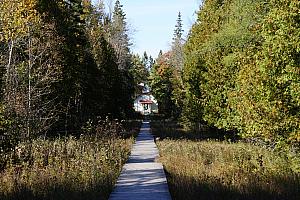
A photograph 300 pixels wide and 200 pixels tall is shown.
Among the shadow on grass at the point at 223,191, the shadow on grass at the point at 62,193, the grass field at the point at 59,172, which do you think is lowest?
the shadow on grass at the point at 223,191

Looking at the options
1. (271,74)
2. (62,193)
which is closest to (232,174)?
(271,74)

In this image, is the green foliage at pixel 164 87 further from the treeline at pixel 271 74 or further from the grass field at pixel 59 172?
the grass field at pixel 59 172

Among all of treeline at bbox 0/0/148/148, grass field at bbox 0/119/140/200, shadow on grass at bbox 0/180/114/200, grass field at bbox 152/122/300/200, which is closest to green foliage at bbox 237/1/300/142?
grass field at bbox 152/122/300/200

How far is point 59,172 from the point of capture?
12.4 m

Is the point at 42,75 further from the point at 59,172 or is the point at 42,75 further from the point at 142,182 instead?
the point at 142,182

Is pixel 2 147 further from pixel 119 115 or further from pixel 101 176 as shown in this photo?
pixel 119 115

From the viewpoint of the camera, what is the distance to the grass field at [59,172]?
9828 millimetres

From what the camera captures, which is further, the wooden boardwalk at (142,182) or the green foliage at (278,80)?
the green foliage at (278,80)

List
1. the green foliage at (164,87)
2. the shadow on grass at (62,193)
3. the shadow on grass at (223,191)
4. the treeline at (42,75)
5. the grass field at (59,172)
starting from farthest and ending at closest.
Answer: the green foliage at (164,87), the treeline at (42,75), the grass field at (59,172), the shadow on grass at (223,191), the shadow on grass at (62,193)

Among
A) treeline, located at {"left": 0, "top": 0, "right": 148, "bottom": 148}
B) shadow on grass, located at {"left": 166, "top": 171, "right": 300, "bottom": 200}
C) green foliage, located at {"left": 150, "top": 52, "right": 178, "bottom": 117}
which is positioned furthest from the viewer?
→ green foliage, located at {"left": 150, "top": 52, "right": 178, "bottom": 117}

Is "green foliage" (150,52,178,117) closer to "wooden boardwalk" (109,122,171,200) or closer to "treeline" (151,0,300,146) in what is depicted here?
"treeline" (151,0,300,146)

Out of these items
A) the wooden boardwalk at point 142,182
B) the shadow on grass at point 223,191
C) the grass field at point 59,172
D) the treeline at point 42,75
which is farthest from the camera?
the treeline at point 42,75

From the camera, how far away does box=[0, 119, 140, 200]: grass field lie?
9.83m

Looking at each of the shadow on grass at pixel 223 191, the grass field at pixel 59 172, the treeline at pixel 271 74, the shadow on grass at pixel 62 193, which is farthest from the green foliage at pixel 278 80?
the shadow on grass at pixel 62 193
